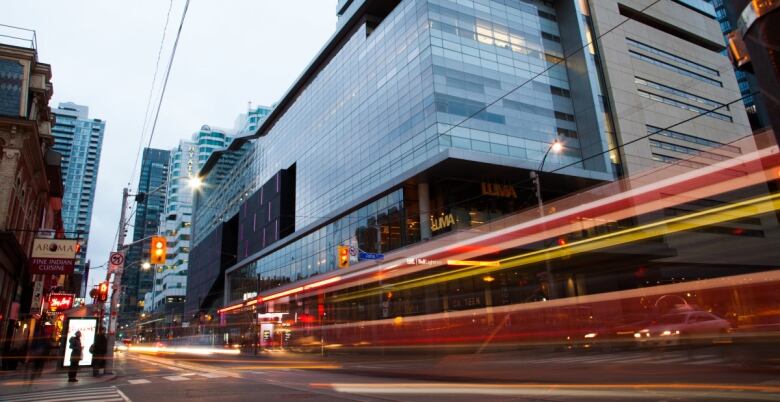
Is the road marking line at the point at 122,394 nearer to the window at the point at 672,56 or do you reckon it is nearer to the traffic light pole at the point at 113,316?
the traffic light pole at the point at 113,316

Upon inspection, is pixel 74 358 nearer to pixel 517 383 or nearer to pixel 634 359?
pixel 517 383

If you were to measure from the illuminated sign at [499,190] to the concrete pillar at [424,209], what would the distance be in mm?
5588

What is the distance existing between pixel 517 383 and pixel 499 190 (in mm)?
37960

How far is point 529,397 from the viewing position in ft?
30.0

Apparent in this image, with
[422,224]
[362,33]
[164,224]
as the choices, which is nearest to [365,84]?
[362,33]

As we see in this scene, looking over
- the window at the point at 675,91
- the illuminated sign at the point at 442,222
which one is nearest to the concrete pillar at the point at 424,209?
the illuminated sign at the point at 442,222

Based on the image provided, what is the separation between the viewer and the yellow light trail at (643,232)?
28.3ft

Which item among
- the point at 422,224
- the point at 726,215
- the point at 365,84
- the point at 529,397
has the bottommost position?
the point at 529,397

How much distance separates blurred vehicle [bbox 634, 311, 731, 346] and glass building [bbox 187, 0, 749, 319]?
77.3ft

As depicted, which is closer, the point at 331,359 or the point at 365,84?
the point at 331,359

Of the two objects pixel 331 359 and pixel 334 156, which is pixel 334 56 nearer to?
pixel 334 156

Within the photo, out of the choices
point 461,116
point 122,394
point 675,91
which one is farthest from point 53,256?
point 675,91

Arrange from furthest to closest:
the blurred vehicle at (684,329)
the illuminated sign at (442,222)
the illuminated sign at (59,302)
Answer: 1. the illuminated sign at (442,222)
2. the illuminated sign at (59,302)
3. the blurred vehicle at (684,329)

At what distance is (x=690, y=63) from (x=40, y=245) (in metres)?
83.5
